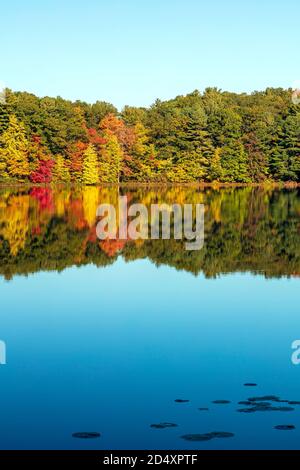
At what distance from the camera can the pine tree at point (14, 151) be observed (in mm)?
44469

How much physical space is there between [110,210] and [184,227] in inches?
222

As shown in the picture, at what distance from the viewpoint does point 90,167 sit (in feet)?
163

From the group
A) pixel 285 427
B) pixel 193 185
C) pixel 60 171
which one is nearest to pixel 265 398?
pixel 285 427

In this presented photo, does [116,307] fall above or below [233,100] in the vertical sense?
below

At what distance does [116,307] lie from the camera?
8.73 metres

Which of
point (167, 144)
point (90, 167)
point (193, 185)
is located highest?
point (167, 144)

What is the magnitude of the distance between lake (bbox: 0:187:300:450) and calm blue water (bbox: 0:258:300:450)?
0.5 inches

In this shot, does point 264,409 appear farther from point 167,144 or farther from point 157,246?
point 167,144

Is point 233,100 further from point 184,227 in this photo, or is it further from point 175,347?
point 175,347

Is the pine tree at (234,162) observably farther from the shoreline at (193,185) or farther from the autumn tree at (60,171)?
the autumn tree at (60,171)

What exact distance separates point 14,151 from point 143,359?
1559 inches

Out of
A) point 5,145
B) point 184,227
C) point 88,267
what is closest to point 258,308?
point 88,267

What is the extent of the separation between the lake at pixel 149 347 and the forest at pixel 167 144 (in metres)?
36.1

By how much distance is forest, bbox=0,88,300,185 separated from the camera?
49094 mm
